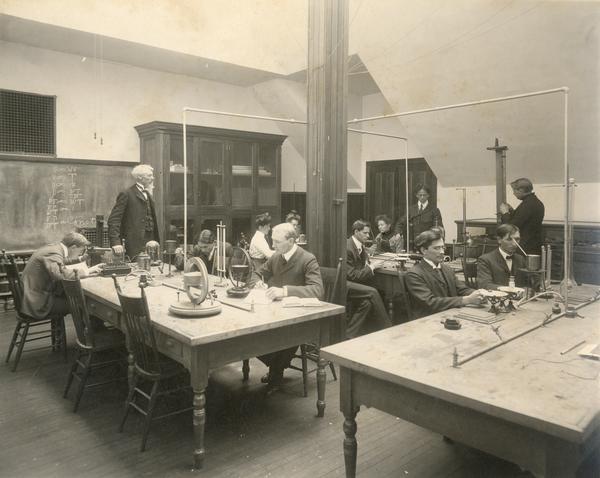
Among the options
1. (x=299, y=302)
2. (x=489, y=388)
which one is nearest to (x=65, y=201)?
(x=299, y=302)

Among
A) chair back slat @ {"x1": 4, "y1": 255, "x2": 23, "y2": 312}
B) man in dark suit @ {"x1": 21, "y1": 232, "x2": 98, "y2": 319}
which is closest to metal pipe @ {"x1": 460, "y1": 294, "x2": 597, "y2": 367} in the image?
man in dark suit @ {"x1": 21, "y1": 232, "x2": 98, "y2": 319}

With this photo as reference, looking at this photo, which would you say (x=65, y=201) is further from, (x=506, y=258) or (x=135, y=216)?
(x=506, y=258)

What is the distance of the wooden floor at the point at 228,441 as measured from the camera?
252 cm

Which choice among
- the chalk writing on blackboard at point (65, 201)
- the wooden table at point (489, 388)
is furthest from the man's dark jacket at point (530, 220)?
the chalk writing on blackboard at point (65, 201)

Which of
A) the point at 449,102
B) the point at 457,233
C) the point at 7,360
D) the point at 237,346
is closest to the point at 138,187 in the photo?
the point at 7,360

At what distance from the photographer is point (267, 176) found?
799cm

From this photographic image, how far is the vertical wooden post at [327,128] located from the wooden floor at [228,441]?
48.3 inches

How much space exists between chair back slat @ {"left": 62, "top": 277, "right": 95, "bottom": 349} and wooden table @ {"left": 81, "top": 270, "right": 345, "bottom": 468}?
0.14m

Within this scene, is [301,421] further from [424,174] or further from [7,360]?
[424,174]

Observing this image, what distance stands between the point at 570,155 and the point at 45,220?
6.29m

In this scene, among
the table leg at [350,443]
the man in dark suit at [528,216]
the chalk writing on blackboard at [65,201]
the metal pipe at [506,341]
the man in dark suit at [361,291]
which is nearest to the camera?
the metal pipe at [506,341]

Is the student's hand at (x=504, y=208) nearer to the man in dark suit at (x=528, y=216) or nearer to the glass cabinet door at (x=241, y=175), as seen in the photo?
the man in dark suit at (x=528, y=216)

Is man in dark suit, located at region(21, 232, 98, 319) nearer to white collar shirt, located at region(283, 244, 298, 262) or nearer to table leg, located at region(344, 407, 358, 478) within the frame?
white collar shirt, located at region(283, 244, 298, 262)

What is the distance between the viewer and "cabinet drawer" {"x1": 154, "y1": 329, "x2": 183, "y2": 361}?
8.48 ft
